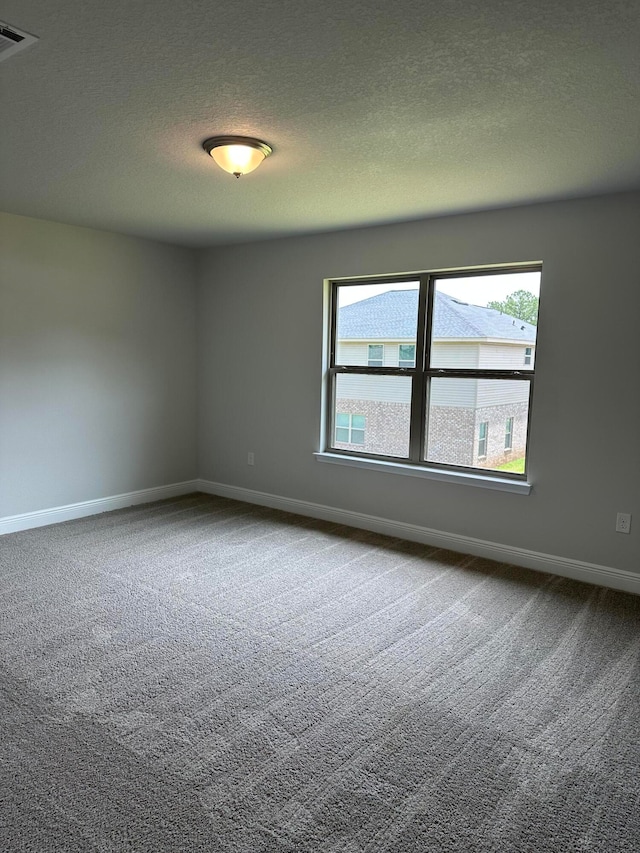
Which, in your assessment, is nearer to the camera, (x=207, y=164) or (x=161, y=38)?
(x=161, y=38)

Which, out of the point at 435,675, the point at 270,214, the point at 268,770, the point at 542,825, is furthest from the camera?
the point at 270,214

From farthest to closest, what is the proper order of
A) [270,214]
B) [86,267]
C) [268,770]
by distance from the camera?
[86,267], [270,214], [268,770]

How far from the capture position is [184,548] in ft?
13.5

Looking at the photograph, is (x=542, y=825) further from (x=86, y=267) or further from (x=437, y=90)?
(x=86, y=267)

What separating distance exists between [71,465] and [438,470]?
299cm

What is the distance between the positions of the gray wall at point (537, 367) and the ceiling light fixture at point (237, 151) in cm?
180

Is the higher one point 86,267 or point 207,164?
point 207,164

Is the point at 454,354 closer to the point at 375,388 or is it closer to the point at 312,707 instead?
the point at 375,388

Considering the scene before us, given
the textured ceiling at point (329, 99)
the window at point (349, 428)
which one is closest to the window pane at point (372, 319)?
the window at point (349, 428)

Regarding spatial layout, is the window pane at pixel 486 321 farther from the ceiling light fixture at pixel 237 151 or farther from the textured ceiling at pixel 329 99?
the ceiling light fixture at pixel 237 151

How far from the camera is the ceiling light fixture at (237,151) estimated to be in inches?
103

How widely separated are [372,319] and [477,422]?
1.19 meters

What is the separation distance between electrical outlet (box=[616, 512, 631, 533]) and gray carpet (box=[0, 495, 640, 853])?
40 centimetres

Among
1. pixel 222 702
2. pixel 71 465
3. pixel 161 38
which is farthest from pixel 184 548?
pixel 161 38
